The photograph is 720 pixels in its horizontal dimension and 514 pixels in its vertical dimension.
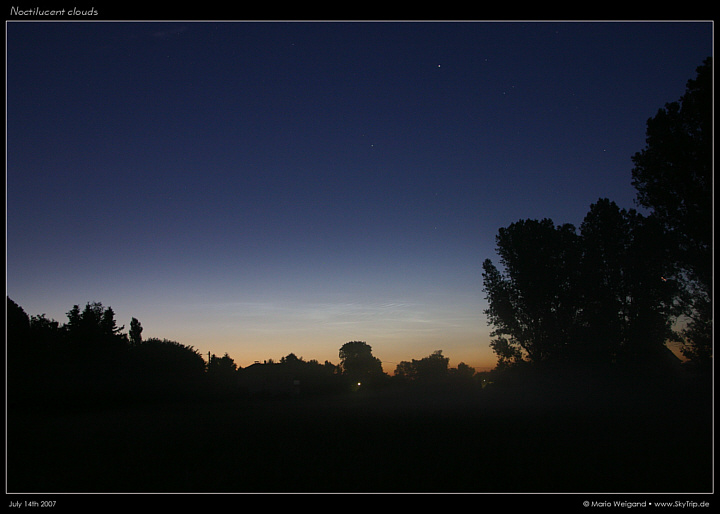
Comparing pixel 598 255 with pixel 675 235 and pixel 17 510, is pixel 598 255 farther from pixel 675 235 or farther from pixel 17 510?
pixel 17 510

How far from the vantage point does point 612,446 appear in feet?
35.2

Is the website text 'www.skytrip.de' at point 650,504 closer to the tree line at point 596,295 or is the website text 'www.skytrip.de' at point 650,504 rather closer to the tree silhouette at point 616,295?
the tree line at point 596,295

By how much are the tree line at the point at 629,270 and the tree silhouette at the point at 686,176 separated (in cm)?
4

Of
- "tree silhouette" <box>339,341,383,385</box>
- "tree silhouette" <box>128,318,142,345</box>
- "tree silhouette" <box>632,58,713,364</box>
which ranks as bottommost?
"tree silhouette" <box>339,341,383,385</box>

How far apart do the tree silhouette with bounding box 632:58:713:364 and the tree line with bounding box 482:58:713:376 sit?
4cm

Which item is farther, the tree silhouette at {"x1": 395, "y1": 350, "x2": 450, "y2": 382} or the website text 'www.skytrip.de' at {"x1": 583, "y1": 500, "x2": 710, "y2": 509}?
the tree silhouette at {"x1": 395, "y1": 350, "x2": 450, "y2": 382}

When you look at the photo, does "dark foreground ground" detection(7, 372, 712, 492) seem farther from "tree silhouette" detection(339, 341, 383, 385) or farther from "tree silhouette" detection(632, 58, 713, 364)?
"tree silhouette" detection(339, 341, 383, 385)

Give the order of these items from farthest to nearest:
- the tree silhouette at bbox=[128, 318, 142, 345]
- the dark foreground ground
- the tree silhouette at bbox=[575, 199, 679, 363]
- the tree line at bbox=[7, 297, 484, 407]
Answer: the tree silhouette at bbox=[128, 318, 142, 345], the tree line at bbox=[7, 297, 484, 407], the tree silhouette at bbox=[575, 199, 679, 363], the dark foreground ground

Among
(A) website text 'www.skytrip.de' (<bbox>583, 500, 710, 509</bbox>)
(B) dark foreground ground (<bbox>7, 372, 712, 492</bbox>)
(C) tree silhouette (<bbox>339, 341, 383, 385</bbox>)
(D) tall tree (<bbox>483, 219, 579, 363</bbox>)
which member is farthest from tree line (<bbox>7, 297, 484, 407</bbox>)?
(C) tree silhouette (<bbox>339, 341, 383, 385</bbox>)

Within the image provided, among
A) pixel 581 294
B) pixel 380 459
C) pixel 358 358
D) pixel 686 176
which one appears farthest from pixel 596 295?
pixel 358 358

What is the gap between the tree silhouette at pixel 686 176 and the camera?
17.1m

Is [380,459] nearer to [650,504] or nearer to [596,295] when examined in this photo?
[650,504]

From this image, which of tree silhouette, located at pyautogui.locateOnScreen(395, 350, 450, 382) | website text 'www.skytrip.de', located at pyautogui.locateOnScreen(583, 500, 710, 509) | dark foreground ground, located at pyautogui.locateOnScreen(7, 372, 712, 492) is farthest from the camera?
tree silhouette, located at pyautogui.locateOnScreen(395, 350, 450, 382)

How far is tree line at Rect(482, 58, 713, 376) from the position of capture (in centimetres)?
1791
